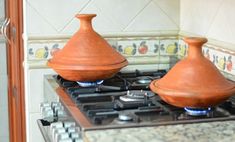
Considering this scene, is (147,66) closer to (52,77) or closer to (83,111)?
(52,77)

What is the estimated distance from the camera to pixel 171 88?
1313mm

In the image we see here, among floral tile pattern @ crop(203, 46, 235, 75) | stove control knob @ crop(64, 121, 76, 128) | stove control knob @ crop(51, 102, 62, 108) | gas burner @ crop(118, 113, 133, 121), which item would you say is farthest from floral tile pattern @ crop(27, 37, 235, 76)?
gas burner @ crop(118, 113, 133, 121)

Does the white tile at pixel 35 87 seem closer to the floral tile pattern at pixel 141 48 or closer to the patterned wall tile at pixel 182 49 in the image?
the floral tile pattern at pixel 141 48

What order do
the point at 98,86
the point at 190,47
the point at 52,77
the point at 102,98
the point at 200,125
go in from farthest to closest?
the point at 52,77 → the point at 98,86 → the point at 102,98 → the point at 190,47 → the point at 200,125

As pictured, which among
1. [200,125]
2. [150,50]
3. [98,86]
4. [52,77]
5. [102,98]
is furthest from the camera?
[150,50]

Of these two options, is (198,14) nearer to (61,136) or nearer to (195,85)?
(195,85)

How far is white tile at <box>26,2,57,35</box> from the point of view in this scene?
1.85 metres

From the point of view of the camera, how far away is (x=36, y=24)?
1863 mm

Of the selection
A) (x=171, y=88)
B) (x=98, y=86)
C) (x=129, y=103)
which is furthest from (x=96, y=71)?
(x=171, y=88)

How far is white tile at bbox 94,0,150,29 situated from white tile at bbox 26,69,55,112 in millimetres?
321

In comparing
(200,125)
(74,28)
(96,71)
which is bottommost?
(200,125)

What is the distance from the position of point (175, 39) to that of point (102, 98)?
61 centimetres

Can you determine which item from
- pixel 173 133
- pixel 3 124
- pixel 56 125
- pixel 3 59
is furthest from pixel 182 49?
pixel 3 124

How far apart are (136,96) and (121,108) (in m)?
0.13
